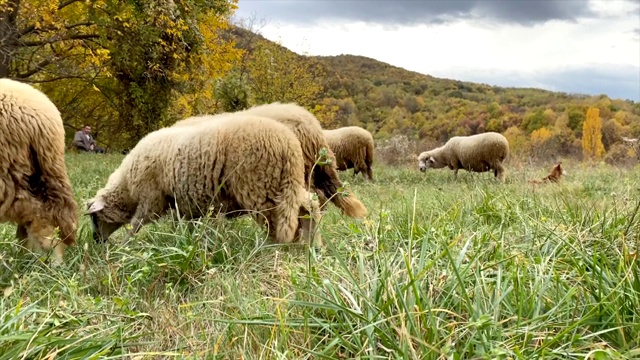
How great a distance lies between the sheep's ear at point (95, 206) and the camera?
4996 mm

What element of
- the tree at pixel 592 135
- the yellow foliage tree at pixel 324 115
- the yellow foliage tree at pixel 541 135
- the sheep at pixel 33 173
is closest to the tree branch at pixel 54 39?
the sheep at pixel 33 173

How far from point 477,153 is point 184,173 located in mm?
14351

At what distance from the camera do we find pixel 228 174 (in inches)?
167

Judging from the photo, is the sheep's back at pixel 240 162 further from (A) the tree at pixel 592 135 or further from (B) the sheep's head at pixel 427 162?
(A) the tree at pixel 592 135

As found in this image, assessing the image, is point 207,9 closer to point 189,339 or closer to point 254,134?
point 254,134

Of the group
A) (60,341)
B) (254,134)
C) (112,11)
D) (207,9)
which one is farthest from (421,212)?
(112,11)

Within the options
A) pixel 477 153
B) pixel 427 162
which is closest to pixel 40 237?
pixel 477 153

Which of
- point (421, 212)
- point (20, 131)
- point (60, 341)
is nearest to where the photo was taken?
point (60, 341)

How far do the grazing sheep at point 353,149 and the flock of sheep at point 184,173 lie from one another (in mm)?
11540

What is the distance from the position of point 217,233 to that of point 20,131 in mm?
1907

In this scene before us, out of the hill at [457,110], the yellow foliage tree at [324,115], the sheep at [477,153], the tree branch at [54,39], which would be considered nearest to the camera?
the tree branch at [54,39]

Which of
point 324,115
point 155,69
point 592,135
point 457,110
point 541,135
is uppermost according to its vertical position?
point 155,69

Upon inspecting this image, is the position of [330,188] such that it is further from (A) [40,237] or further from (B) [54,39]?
(B) [54,39]

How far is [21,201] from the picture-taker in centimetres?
397
